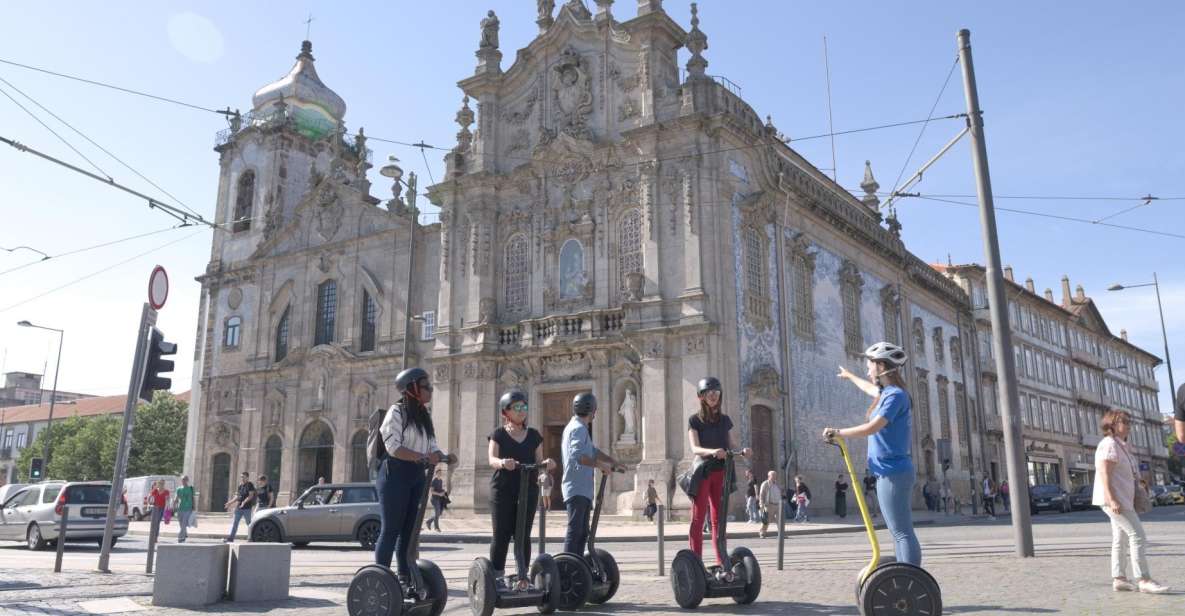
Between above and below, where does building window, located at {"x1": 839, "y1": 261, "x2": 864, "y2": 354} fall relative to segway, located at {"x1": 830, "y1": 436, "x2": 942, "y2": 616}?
above

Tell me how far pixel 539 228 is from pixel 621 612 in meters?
23.8

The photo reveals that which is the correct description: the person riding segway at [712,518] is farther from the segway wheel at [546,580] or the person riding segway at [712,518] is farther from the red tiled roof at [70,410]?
the red tiled roof at [70,410]

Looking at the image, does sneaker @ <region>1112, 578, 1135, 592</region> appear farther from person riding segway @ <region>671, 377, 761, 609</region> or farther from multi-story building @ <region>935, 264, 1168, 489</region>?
multi-story building @ <region>935, 264, 1168, 489</region>

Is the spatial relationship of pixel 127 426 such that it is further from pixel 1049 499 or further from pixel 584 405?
pixel 1049 499

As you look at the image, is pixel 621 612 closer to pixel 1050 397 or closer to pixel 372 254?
pixel 372 254

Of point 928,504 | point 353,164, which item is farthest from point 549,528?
point 353,164

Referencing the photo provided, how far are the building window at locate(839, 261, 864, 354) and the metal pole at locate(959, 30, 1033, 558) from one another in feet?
71.8

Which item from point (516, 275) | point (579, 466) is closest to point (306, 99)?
point (516, 275)

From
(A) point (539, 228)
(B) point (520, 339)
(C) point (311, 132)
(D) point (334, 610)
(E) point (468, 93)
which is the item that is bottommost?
(D) point (334, 610)

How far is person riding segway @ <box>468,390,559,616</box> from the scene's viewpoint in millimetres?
6676

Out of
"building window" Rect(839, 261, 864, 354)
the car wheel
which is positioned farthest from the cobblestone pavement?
"building window" Rect(839, 261, 864, 354)

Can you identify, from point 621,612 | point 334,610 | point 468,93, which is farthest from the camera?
point 468,93

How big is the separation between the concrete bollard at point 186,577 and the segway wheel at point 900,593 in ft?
19.5

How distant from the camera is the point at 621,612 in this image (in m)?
7.15
